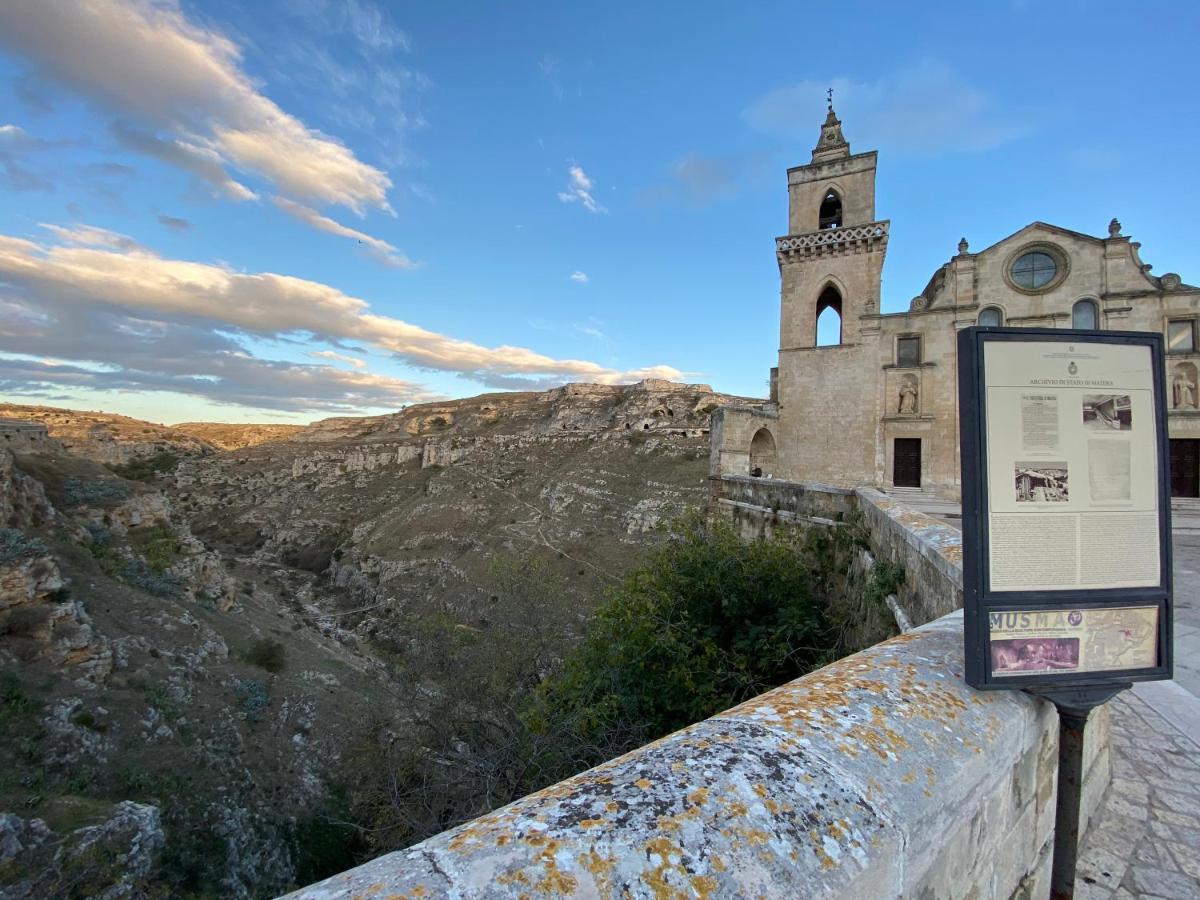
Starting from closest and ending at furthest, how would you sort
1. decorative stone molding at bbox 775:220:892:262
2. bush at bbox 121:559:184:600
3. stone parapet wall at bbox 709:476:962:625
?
1. stone parapet wall at bbox 709:476:962:625
2. decorative stone molding at bbox 775:220:892:262
3. bush at bbox 121:559:184:600

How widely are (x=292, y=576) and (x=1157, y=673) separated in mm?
64030

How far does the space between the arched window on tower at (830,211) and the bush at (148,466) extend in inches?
3248

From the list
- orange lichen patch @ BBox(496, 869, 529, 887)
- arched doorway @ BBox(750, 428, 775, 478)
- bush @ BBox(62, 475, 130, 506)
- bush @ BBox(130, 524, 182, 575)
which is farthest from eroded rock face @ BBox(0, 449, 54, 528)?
orange lichen patch @ BBox(496, 869, 529, 887)

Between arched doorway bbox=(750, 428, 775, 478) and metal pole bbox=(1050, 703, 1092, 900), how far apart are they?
1828cm

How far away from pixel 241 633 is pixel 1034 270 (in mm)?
37221

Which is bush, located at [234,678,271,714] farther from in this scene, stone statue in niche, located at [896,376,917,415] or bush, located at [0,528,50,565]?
stone statue in niche, located at [896,376,917,415]

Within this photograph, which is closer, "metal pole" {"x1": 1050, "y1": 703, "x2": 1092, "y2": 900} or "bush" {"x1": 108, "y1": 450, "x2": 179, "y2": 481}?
"metal pole" {"x1": 1050, "y1": 703, "x2": 1092, "y2": 900}

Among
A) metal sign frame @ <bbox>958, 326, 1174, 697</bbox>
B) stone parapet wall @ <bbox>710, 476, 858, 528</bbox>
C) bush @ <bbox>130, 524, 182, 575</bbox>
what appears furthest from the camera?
bush @ <bbox>130, 524, 182, 575</bbox>

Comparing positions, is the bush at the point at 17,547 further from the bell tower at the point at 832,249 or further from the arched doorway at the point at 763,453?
the bell tower at the point at 832,249

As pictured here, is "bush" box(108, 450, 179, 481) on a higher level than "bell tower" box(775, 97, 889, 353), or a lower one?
lower

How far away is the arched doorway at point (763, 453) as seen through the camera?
20022 millimetres

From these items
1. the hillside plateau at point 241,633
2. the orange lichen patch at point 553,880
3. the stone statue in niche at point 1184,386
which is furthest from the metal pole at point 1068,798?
the stone statue in niche at point 1184,386

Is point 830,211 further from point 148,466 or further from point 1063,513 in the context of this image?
point 148,466

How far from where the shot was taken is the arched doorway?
20022mm
